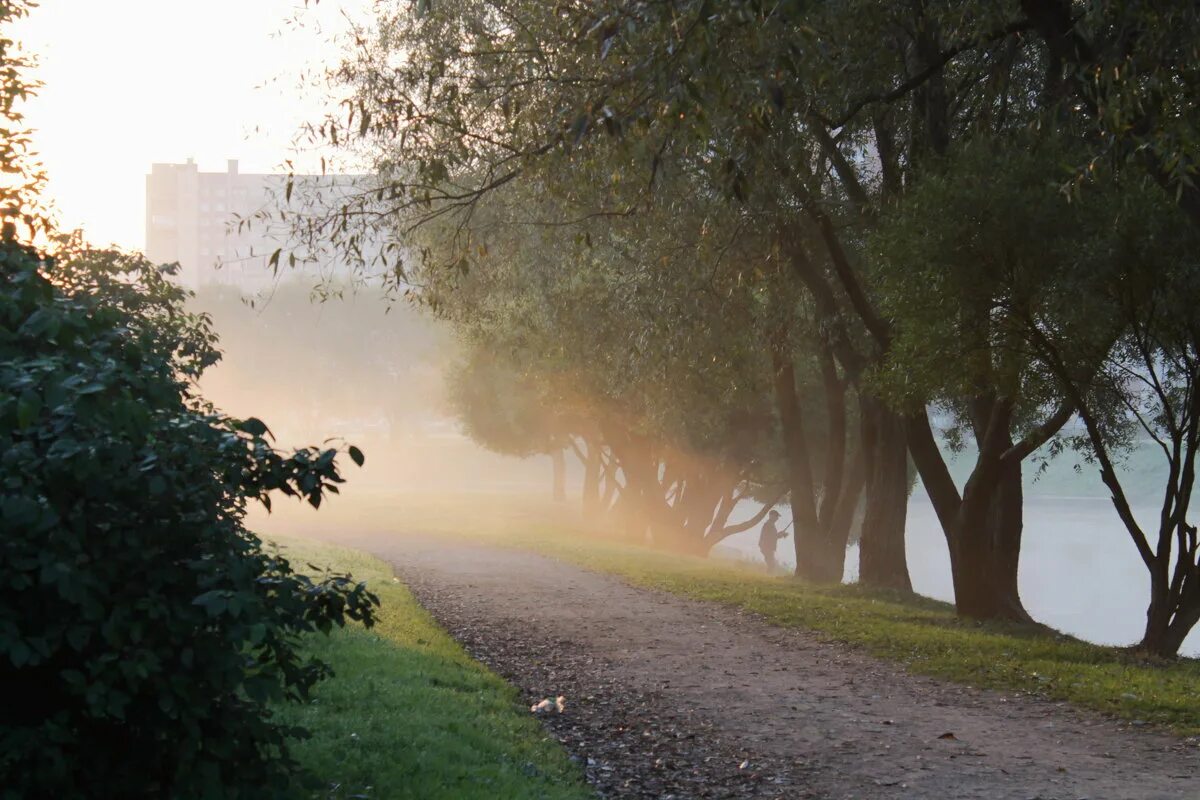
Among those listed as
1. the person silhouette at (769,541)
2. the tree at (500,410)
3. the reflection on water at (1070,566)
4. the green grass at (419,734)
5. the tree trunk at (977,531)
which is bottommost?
the reflection on water at (1070,566)

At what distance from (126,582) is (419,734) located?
12.6ft

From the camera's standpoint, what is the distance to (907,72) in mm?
15133

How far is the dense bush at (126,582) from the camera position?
3.86 meters

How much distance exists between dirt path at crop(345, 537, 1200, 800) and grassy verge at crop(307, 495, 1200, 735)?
1.51 feet

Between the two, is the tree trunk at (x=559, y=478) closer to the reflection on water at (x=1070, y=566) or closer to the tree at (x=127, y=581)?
the reflection on water at (x=1070, y=566)

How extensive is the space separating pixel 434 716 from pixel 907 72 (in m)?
10.6

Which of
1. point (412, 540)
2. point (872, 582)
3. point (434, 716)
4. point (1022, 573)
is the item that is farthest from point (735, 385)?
point (1022, 573)

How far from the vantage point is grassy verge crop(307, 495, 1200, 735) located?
10.3 m

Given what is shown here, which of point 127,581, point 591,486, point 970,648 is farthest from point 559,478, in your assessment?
point 127,581

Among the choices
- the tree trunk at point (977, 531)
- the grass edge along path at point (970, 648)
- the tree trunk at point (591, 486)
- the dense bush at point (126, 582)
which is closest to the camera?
the dense bush at point (126, 582)

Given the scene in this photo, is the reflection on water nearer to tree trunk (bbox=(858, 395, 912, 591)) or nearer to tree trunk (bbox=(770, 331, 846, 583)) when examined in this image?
tree trunk (bbox=(770, 331, 846, 583))

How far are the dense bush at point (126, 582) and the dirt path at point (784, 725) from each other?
3453 millimetres

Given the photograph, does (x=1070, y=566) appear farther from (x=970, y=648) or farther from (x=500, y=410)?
(x=970, y=648)

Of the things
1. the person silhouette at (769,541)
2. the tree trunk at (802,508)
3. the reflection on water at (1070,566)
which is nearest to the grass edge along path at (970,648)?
the tree trunk at (802,508)
